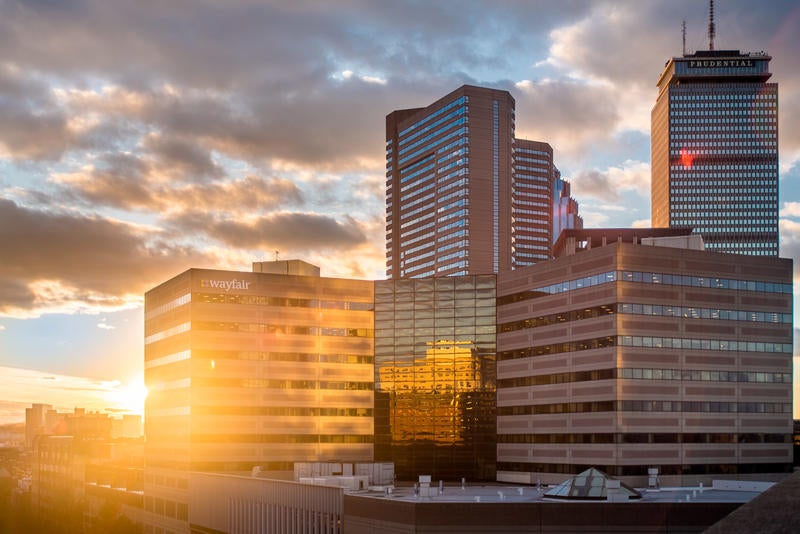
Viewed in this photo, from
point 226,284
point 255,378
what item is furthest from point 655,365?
point 226,284

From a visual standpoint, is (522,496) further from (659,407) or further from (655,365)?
(655,365)

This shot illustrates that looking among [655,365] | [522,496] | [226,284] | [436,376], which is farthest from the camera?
[436,376]

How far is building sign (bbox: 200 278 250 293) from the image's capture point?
454ft

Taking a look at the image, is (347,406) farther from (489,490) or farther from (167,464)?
(489,490)

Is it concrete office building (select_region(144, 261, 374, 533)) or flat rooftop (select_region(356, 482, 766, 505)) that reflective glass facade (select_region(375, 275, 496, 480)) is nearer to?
concrete office building (select_region(144, 261, 374, 533))

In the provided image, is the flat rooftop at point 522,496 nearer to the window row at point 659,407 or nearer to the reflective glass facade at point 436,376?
the window row at point 659,407

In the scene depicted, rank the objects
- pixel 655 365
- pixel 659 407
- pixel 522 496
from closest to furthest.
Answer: pixel 522 496, pixel 659 407, pixel 655 365

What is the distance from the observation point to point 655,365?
12069 centimetres

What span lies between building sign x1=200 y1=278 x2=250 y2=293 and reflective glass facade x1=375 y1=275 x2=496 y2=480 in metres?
20.7

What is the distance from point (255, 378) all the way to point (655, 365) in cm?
5649

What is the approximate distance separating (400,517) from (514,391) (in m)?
51.4

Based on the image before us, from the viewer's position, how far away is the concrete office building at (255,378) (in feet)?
451

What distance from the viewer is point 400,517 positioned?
86.6 m

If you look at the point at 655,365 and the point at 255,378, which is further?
the point at 255,378
